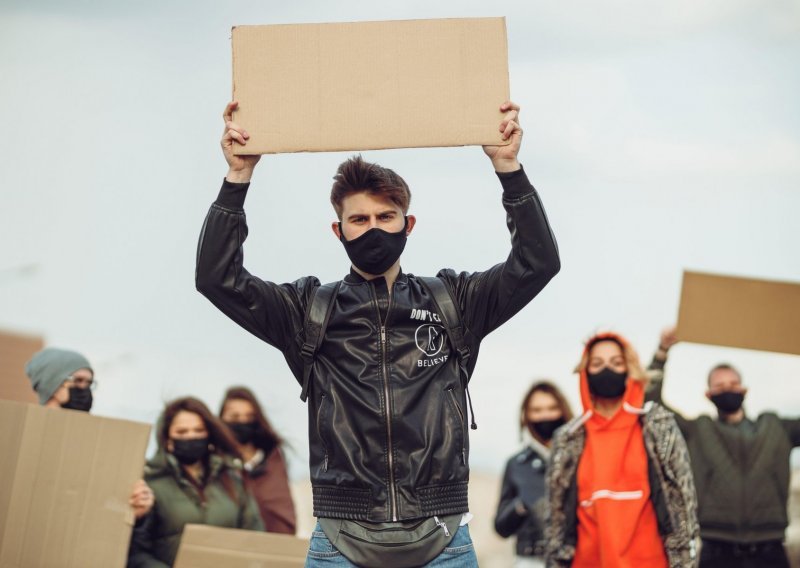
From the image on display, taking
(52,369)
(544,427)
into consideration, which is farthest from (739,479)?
(52,369)

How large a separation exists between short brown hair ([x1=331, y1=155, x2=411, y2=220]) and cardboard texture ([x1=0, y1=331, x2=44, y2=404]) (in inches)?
359

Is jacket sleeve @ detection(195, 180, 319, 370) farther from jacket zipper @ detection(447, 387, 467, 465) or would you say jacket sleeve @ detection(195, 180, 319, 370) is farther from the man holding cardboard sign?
jacket zipper @ detection(447, 387, 467, 465)

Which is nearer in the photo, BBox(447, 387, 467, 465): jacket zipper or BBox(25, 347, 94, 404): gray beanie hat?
BBox(447, 387, 467, 465): jacket zipper

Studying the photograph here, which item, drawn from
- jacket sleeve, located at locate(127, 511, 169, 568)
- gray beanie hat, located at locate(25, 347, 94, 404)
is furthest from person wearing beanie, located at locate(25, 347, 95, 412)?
jacket sleeve, located at locate(127, 511, 169, 568)

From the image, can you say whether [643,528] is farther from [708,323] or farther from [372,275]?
[372,275]

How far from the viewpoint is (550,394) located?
851 cm

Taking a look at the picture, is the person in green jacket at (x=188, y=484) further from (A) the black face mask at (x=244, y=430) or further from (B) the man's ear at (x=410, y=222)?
(B) the man's ear at (x=410, y=222)

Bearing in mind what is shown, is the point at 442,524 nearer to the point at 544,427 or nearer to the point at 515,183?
the point at 515,183

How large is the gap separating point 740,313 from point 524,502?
81.8 inches

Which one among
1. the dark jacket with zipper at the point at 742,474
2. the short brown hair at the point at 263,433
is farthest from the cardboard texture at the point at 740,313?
the short brown hair at the point at 263,433

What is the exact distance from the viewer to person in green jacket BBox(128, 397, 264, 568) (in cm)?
693

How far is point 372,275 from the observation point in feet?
14.2

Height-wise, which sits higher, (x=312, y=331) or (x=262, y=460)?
(x=262, y=460)

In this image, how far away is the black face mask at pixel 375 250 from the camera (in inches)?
167
